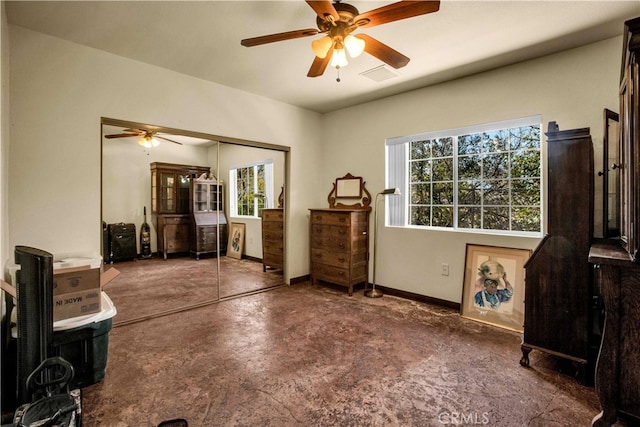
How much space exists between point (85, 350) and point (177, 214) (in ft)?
7.26

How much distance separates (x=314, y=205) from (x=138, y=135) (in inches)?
101

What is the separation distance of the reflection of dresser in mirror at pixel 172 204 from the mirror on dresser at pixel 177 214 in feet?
0.04

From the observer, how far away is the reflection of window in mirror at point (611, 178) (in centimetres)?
223

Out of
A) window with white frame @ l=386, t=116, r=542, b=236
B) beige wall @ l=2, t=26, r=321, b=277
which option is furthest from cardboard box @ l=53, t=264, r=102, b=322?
window with white frame @ l=386, t=116, r=542, b=236

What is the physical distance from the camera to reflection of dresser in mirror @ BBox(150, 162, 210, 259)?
3789 mm

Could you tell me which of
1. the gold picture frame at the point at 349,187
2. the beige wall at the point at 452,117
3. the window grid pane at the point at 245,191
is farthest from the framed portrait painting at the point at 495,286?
the window grid pane at the point at 245,191

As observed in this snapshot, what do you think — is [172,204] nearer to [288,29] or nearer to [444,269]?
[288,29]

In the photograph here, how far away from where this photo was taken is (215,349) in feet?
8.25

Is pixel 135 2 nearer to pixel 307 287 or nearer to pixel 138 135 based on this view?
pixel 138 135

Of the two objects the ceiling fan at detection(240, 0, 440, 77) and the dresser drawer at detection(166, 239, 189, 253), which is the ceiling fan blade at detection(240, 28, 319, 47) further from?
the dresser drawer at detection(166, 239, 189, 253)

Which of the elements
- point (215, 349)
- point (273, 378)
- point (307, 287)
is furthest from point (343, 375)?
point (307, 287)

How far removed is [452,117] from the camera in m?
3.46

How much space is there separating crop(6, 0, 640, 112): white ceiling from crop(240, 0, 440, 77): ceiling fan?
32 cm

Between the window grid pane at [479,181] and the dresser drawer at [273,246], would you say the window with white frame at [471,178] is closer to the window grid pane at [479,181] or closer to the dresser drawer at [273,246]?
the window grid pane at [479,181]
